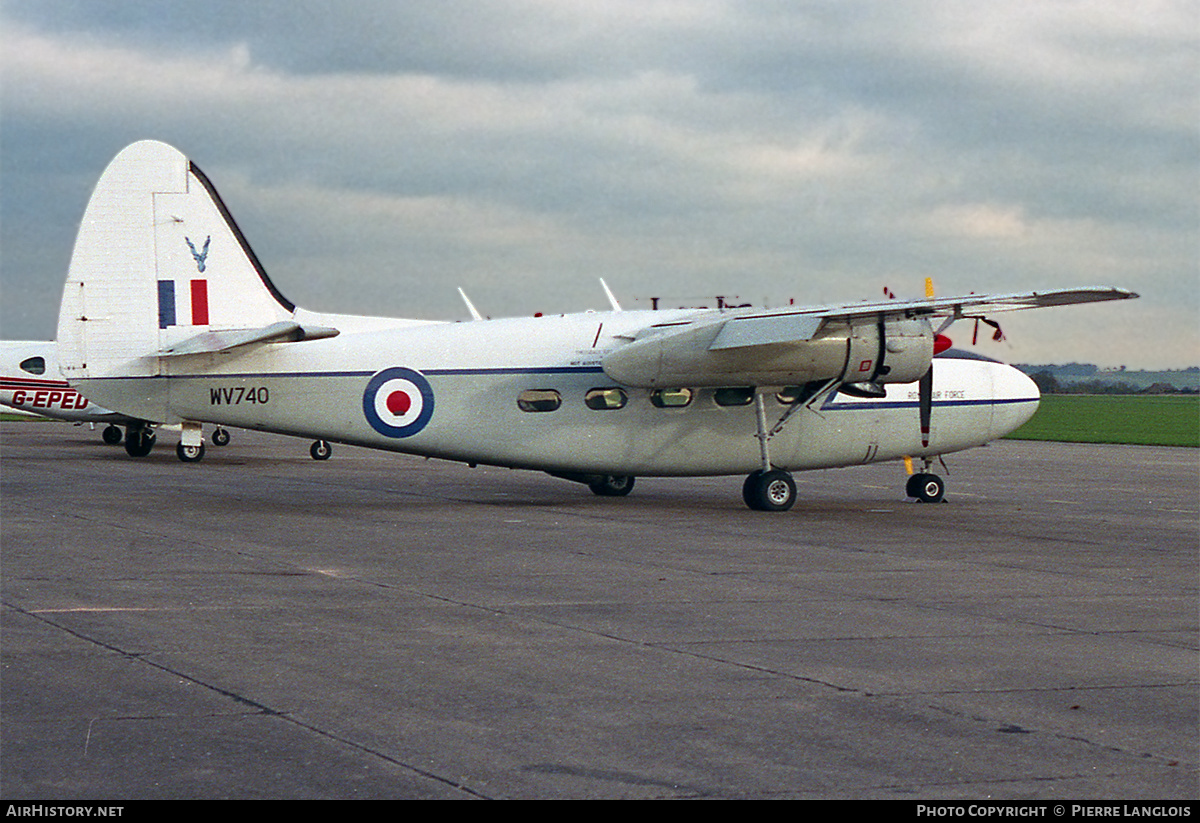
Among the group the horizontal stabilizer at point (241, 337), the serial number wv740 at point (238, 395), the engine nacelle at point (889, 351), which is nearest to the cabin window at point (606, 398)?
the engine nacelle at point (889, 351)

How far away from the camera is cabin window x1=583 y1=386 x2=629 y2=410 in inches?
900

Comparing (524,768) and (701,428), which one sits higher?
(701,428)

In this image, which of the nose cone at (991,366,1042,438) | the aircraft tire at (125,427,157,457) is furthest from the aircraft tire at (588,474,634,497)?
the aircraft tire at (125,427,157,457)

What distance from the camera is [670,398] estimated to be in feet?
75.5

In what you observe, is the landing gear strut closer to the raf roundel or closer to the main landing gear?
the raf roundel

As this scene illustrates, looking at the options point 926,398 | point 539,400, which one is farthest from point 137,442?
point 926,398

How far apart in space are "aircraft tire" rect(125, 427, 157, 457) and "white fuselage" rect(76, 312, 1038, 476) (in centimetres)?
1692

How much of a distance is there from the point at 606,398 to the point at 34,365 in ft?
79.5

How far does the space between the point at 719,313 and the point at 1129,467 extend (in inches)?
752

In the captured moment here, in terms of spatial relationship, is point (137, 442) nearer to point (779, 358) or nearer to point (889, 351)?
point (779, 358)
